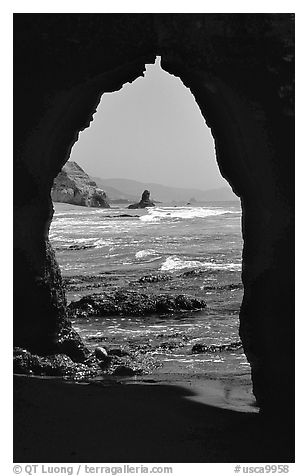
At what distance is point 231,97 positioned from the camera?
814 cm

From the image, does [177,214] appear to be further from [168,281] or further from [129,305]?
[129,305]

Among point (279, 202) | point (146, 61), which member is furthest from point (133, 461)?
point (146, 61)

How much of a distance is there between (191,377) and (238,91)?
5406 mm

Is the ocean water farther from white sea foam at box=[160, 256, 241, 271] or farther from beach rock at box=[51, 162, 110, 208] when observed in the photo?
beach rock at box=[51, 162, 110, 208]

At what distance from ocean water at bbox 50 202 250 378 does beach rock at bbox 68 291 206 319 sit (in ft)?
1.16

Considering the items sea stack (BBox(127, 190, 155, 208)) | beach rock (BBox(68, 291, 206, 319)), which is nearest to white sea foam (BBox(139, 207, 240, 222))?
sea stack (BBox(127, 190, 155, 208))

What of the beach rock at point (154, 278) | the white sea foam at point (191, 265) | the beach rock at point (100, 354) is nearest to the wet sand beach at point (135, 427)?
the beach rock at point (100, 354)

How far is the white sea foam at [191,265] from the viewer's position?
25.9 metres

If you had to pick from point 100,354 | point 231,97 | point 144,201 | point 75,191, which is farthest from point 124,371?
point 144,201

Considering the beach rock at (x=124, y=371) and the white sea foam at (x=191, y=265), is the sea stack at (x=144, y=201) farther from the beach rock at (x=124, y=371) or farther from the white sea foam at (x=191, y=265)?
the beach rock at (x=124, y=371)

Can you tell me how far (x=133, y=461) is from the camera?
692cm

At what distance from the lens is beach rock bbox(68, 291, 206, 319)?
691 inches

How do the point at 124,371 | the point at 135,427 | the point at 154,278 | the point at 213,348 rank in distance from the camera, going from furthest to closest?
the point at 154,278 < the point at 213,348 < the point at 124,371 < the point at 135,427

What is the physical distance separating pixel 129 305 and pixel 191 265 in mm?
9476
